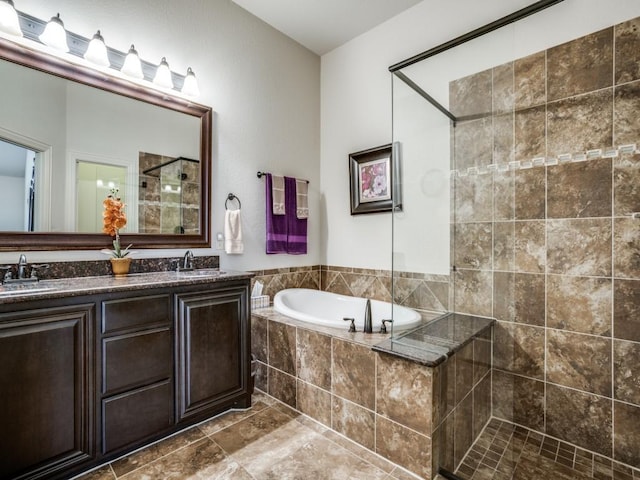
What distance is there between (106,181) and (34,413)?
1.29 meters

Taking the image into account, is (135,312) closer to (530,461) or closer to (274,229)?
(274,229)

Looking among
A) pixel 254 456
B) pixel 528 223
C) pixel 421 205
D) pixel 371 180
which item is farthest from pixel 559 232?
pixel 254 456

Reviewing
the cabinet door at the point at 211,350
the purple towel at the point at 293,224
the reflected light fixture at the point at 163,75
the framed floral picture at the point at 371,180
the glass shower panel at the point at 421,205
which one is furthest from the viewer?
the purple towel at the point at 293,224

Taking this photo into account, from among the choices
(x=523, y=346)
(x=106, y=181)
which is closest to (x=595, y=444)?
(x=523, y=346)

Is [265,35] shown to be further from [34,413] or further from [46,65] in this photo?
[34,413]

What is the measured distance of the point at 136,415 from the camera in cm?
166

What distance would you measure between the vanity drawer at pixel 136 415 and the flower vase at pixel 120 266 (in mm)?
703

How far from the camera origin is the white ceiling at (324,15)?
2656 mm

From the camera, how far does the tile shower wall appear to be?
5.67 ft

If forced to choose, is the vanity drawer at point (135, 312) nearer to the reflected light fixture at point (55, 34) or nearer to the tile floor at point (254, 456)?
the tile floor at point (254, 456)

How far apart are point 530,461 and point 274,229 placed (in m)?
2.35

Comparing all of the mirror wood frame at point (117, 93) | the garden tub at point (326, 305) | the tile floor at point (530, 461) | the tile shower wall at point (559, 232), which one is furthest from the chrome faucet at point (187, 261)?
the tile floor at point (530, 461)

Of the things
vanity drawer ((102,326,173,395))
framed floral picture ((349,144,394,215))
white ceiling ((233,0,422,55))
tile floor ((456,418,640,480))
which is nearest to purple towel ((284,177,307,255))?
framed floral picture ((349,144,394,215))

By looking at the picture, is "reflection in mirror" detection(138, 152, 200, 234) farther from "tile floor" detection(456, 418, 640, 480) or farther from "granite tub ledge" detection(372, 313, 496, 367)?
"tile floor" detection(456, 418, 640, 480)
